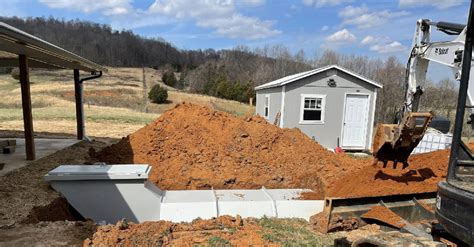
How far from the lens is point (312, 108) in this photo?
46.9 ft

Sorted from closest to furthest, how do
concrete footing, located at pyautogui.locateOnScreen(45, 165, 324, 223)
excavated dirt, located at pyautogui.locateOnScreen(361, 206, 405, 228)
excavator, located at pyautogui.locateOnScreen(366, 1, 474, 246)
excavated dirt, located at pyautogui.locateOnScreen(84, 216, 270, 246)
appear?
excavator, located at pyautogui.locateOnScreen(366, 1, 474, 246), excavated dirt, located at pyautogui.locateOnScreen(84, 216, 270, 246), excavated dirt, located at pyautogui.locateOnScreen(361, 206, 405, 228), concrete footing, located at pyautogui.locateOnScreen(45, 165, 324, 223)

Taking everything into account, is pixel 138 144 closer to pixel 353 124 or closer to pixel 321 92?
pixel 321 92

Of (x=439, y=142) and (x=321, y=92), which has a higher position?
(x=321, y=92)

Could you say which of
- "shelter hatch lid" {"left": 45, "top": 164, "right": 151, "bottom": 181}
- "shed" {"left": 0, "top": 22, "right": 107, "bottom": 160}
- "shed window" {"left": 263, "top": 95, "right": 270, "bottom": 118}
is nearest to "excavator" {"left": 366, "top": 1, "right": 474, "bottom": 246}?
"shelter hatch lid" {"left": 45, "top": 164, "right": 151, "bottom": 181}

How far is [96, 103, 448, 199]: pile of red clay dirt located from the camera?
21.6 ft

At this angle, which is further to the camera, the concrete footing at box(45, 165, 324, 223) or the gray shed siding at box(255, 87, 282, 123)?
the gray shed siding at box(255, 87, 282, 123)

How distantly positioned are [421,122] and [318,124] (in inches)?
383

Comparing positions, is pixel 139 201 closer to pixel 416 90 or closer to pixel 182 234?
pixel 182 234

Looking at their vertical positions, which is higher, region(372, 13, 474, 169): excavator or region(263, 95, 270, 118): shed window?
region(372, 13, 474, 169): excavator

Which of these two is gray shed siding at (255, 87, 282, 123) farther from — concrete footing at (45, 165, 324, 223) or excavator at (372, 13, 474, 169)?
concrete footing at (45, 165, 324, 223)

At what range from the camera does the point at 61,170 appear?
5.83m

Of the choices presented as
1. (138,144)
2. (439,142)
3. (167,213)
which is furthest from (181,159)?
(439,142)

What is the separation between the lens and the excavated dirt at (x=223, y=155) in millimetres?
7785

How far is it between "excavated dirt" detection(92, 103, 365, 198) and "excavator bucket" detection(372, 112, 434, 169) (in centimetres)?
234
